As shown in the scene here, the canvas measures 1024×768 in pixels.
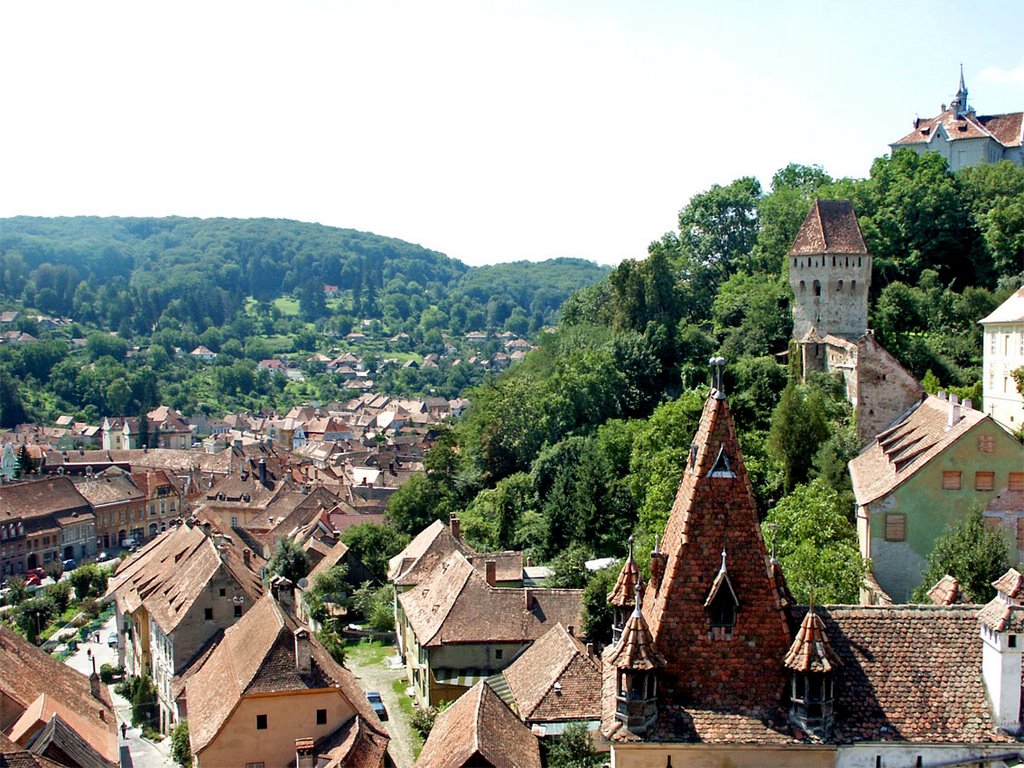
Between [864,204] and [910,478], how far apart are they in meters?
36.5

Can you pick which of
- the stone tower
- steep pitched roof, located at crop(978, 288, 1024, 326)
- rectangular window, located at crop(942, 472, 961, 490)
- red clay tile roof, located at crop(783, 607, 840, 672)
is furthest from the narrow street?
steep pitched roof, located at crop(978, 288, 1024, 326)

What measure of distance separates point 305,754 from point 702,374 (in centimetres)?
4218

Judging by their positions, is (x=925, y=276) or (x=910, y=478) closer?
(x=910, y=478)

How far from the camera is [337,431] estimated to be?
168 metres

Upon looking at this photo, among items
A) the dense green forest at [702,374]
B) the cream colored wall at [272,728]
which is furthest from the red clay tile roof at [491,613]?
the cream colored wall at [272,728]

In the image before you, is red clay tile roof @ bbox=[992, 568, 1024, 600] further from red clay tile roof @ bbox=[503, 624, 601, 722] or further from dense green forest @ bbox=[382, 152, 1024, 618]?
dense green forest @ bbox=[382, 152, 1024, 618]

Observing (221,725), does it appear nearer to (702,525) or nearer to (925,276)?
(702,525)

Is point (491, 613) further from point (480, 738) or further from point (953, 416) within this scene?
point (953, 416)

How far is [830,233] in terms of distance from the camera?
191 feet

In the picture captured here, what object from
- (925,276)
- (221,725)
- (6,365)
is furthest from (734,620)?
(6,365)

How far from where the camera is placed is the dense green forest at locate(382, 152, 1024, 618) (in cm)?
5216

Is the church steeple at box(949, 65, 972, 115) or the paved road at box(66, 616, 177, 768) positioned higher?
the church steeple at box(949, 65, 972, 115)

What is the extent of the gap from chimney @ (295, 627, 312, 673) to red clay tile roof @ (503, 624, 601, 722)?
7.67 meters

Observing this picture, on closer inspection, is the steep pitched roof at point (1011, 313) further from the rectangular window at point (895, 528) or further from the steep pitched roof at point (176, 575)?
the steep pitched roof at point (176, 575)
